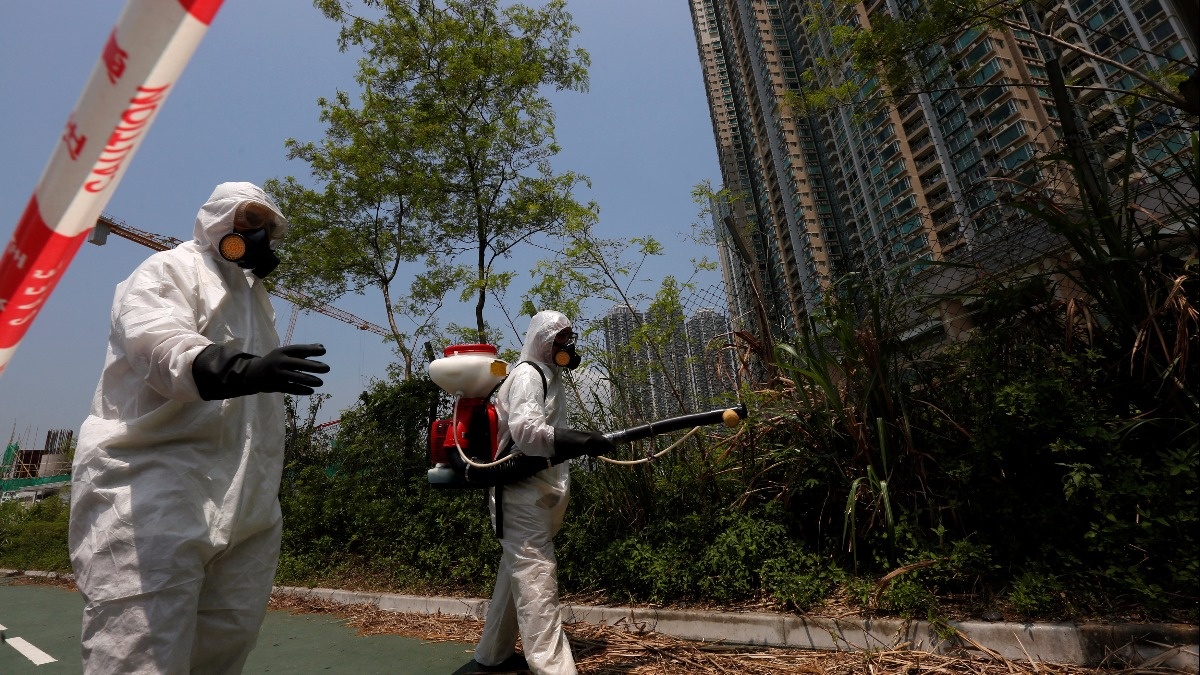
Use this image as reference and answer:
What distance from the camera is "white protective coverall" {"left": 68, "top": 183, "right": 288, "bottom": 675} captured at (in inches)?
57.0

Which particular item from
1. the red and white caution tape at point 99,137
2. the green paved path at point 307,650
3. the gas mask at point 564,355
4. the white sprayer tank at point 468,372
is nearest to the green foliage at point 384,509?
the green paved path at point 307,650

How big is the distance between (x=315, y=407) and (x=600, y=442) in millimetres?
7188

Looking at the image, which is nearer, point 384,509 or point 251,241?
point 251,241

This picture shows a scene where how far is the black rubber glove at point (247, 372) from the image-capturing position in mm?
1473

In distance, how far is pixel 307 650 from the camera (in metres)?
3.83

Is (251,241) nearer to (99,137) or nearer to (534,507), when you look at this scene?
(99,137)

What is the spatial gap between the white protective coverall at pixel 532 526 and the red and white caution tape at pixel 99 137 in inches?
79.0

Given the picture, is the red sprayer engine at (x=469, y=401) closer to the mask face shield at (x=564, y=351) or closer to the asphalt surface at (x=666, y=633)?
the mask face shield at (x=564, y=351)

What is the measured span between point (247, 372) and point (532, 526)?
176cm

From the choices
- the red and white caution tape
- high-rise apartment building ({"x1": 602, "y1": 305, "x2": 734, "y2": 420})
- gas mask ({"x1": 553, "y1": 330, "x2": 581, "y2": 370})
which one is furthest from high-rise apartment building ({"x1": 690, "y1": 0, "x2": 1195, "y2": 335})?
the red and white caution tape

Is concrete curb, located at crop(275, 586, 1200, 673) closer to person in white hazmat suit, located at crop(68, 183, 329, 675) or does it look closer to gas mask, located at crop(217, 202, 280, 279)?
person in white hazmat suit, located at crop(68, 183, 329, 675)

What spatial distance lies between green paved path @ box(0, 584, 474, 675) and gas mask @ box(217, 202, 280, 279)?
7.64ft

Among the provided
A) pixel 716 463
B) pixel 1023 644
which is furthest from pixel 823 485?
pixel 1023 644

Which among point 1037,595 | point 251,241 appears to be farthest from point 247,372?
point 1037,595
